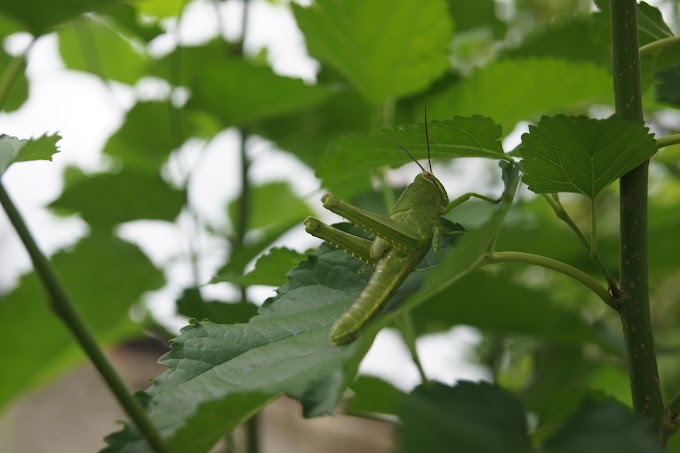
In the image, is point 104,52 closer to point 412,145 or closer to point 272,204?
point 272,204

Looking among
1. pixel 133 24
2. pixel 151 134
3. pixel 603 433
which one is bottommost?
pixel 603 433

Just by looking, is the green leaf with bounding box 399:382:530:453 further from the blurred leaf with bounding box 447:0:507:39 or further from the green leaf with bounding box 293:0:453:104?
the blurred leaf with bounding box 447:0:507:39

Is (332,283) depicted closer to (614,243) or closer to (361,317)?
(361,317)

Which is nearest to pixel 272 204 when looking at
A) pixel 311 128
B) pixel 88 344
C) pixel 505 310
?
pixel 311 128

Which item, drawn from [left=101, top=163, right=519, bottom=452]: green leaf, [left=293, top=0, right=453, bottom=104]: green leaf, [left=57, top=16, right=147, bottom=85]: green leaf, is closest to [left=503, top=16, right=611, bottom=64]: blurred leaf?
[left=293, top=0, right=453, bottom=104]: green leaf

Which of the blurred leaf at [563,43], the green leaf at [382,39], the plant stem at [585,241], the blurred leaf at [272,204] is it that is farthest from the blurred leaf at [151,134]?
the plant stem at [585,241]

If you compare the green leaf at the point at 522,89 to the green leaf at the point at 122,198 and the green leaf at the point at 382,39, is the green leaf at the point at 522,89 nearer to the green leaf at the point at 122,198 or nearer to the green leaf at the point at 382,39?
the green leaf at the point at 382,39
